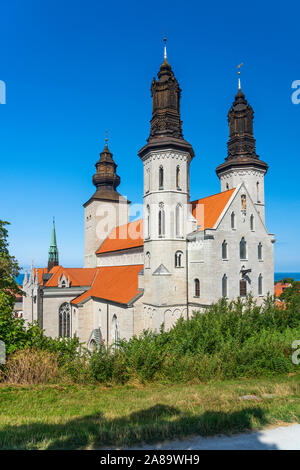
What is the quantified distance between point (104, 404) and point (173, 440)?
104 inches

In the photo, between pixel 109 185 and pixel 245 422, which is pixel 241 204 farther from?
pixel 109 185

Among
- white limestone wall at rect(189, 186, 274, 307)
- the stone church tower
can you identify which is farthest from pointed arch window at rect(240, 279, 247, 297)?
the stone church tower

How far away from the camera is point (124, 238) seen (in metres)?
36.5

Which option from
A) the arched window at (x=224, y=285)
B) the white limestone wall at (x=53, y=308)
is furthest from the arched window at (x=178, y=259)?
the white limestone wall at (x=53, y=308)

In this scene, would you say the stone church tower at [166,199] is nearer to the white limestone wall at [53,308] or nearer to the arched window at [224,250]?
the arched window at [224,250]

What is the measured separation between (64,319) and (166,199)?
21.4m

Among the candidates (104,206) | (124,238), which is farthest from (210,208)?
(104,206)

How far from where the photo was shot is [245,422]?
16.3ft

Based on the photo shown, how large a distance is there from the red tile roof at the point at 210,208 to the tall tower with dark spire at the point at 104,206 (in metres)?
18.4

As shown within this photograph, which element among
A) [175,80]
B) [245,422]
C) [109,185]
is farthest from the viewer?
[109,185]

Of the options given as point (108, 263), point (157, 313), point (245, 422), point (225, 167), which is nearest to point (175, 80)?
point (225, 167)

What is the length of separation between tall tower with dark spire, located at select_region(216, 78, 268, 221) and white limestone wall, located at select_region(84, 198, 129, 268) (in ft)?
58.2

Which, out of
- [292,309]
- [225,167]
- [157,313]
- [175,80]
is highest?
[175,80]

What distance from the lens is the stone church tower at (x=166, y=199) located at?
23938mm
